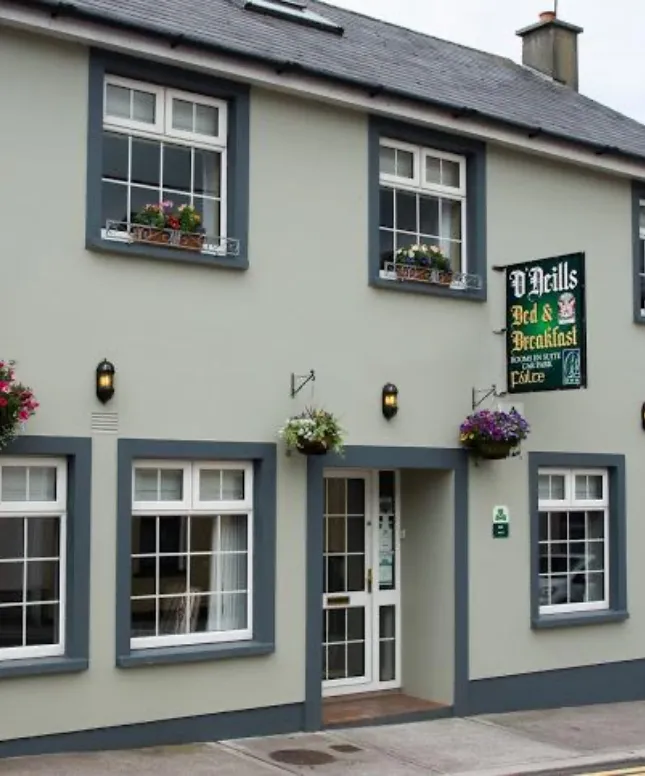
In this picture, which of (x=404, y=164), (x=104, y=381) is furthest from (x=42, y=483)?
(x=404, y=164)

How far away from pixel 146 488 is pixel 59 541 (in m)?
0.92

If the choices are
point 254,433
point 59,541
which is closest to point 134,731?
point 59,541

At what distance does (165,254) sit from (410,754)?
4914mm

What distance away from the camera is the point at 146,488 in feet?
36.2

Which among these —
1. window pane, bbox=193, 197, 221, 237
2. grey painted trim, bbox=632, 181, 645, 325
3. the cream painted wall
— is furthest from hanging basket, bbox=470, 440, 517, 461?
window pane, bbox=193, 197, 221, 237

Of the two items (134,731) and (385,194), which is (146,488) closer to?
(134,731)

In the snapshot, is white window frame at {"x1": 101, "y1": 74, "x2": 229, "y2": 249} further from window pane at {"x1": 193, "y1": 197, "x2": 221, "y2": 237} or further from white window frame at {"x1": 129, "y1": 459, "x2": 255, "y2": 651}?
white window frame at {"x1": 129, "y1": 459, "x2": 255, "y2": 651}

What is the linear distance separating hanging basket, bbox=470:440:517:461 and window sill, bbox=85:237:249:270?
320 cm

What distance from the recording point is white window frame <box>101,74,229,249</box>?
10930mm

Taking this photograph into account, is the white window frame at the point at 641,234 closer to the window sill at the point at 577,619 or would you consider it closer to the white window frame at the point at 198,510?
the window sill at the point at 577,619

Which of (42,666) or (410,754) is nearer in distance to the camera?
(42,666)

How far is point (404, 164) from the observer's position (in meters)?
13.0

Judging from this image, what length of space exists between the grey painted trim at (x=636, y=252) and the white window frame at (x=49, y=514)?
294 inches

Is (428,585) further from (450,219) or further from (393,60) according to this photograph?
(393,60)
